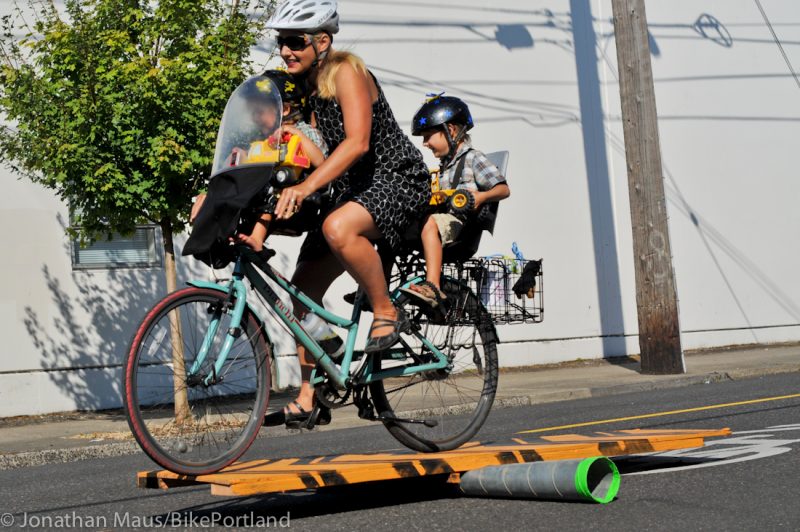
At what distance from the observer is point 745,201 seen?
20.6 m

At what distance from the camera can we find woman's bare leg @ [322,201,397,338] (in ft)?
17.2

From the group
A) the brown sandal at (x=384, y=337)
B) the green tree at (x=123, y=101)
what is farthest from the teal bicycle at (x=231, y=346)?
the green tree at (x=123, y=101)

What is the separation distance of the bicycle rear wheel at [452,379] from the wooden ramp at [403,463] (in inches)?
6.6

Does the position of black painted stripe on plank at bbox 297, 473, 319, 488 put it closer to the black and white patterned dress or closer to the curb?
the black and white patterned dress

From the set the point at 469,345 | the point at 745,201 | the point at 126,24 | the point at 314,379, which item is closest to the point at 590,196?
the point at 745,201

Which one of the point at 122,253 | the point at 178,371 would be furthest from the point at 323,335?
the point at 122,253

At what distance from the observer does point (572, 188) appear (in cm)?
1836

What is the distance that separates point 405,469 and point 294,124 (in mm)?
1739

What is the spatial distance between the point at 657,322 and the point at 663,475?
9.39 meters

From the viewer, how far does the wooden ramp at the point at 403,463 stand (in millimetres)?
4852

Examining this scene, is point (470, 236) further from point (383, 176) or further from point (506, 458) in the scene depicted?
point (506, 458)

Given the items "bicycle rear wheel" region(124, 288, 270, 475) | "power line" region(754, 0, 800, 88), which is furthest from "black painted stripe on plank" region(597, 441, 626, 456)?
"power line" region(754, 0, 800, 88)

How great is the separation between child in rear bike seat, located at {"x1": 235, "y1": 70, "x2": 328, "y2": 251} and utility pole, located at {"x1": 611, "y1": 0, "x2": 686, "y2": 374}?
33.1 ft

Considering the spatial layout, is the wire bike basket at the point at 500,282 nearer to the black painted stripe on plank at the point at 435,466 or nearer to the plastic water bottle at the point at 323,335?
the plastic water bottle at the point at 323,335
